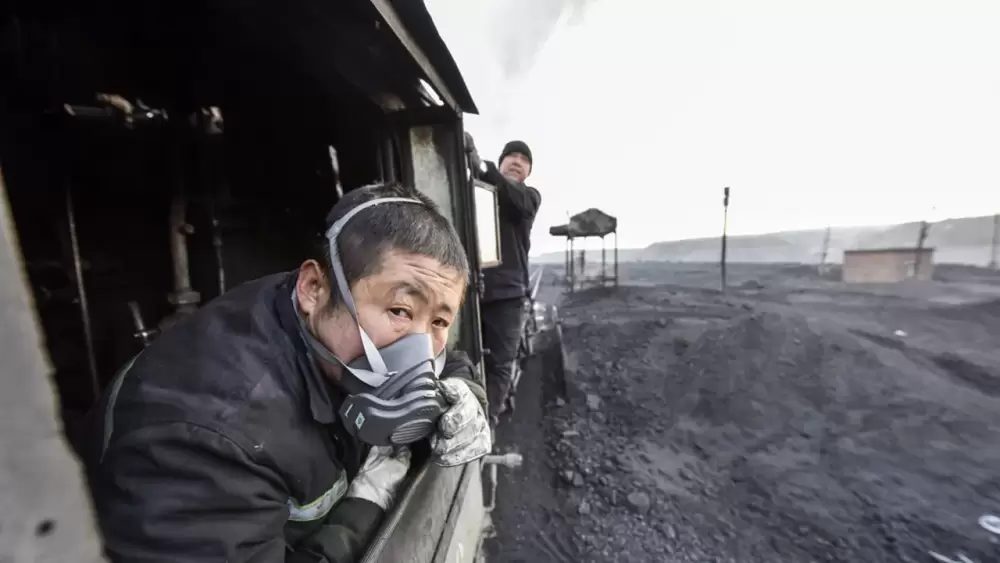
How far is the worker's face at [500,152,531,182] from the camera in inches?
189

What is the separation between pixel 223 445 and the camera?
3.25 feet

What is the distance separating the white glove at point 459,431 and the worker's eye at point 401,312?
0.97ft

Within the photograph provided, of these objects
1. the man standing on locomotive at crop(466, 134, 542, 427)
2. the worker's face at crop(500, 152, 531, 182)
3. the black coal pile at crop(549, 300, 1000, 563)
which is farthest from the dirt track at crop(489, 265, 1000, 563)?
the worker's face at crop(500, 152, 531, 182)

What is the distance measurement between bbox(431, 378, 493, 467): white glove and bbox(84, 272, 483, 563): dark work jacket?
0.36 meters

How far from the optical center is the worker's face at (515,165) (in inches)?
189

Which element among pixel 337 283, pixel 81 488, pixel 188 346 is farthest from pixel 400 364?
pixel 81 488

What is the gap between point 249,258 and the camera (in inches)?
129

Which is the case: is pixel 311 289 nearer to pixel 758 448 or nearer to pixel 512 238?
pixel 512 238

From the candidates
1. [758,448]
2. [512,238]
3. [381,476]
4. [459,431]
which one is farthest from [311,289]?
[758,448]

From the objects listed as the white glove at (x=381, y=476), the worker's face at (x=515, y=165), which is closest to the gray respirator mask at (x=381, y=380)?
the white glove at (x=381, y=476)

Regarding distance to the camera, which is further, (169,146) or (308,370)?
(169,146)

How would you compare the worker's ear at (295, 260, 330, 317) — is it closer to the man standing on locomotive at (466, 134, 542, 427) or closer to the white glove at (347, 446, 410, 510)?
the white glove at (347, 446, 410, 510)

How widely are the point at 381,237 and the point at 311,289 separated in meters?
0.27

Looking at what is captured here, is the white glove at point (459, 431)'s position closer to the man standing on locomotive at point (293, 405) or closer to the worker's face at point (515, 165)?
the man standing on locomotive at point (293, 405)
